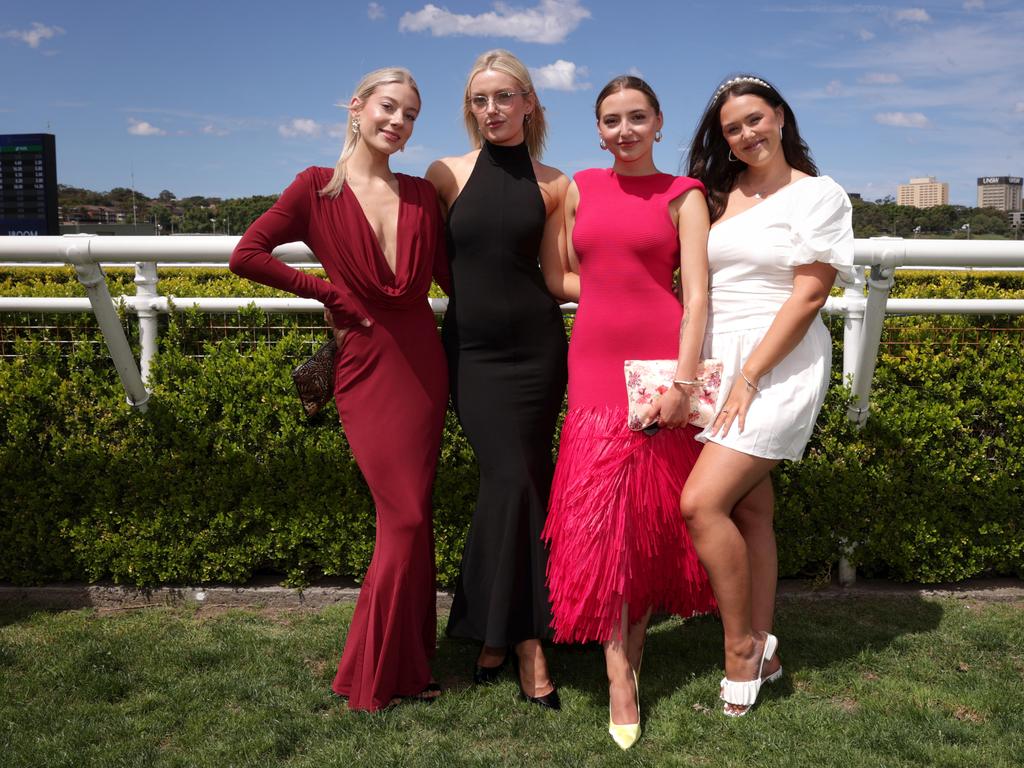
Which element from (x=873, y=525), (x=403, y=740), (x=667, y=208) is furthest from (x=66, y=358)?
(x=873, y=525)

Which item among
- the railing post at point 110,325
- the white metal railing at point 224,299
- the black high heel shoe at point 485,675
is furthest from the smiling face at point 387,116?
the black high heel shoe at point 485,675

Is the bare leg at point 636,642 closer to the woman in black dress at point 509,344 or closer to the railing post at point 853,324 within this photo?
the woman in black dress at point 509,344

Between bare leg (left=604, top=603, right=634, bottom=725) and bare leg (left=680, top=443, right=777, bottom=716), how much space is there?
35cm

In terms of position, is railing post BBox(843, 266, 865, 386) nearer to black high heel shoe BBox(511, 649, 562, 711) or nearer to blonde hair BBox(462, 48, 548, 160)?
blonde hair BBox(462, 48, 548, 160)

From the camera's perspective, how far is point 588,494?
2998 millimetres

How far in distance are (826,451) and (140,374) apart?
315cm

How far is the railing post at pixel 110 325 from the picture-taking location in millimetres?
3566

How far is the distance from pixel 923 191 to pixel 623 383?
21735 centimetres

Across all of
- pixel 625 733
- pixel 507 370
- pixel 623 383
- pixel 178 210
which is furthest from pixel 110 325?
pixel 178 210

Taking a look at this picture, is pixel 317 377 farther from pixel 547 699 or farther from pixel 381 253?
pixel 547 699

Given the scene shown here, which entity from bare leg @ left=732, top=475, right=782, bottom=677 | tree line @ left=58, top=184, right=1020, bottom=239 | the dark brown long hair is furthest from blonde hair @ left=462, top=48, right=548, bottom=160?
tree line @ left=58, top=184, right=1020, bottom=239

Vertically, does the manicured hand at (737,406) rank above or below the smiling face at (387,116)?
below

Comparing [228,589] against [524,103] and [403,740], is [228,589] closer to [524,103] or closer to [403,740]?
[403,740]

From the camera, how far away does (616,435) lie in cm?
299
